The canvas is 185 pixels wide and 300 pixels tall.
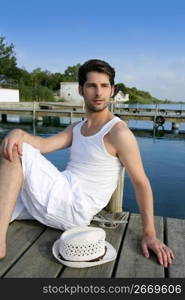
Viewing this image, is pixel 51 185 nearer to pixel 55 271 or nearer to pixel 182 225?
pixel 55 271

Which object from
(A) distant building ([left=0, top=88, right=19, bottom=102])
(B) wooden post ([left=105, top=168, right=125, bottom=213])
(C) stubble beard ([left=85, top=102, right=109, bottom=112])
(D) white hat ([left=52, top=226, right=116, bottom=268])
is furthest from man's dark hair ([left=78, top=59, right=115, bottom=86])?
(A) distant building ([left=0, top=88, right=19, bottom=102])

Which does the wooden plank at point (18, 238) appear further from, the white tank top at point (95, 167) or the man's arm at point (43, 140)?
the man's arm at point (43, 140)

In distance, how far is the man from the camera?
2.09 m

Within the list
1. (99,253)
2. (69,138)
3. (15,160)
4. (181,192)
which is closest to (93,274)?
(99,253)

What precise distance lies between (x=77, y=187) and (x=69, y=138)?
0.67 metres

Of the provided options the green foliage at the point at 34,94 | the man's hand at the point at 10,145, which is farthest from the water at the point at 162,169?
the green foliage at the point at 34,94

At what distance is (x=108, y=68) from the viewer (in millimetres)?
2320

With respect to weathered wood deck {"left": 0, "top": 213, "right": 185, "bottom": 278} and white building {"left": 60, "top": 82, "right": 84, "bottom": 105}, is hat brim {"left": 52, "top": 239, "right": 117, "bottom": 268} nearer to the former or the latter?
weathered wood deck {"left": 0, "top": 213, "right": 185, "bottom": 278}

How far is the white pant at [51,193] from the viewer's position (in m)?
2.13

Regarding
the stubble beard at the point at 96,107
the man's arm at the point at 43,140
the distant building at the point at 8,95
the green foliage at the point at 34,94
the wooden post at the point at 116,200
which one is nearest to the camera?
the man's arm at the point at 43,140

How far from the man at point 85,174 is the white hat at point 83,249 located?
329 mm

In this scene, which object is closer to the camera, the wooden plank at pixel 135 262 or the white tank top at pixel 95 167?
the wooden plank at pixel 135 262

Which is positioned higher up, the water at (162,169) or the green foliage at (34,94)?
the green foliage at (34,94)

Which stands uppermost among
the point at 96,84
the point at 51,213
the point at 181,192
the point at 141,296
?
the point at 96,84
